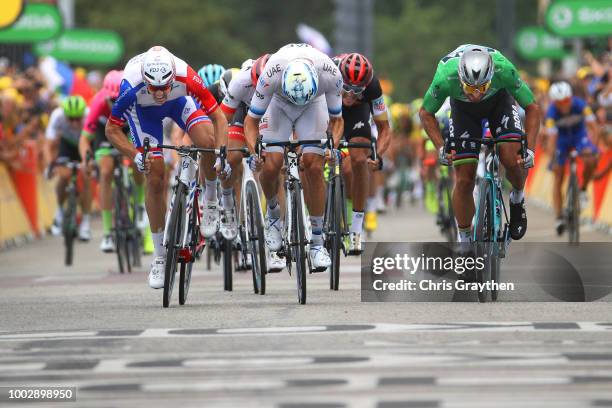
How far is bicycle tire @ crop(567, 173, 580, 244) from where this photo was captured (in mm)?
19844

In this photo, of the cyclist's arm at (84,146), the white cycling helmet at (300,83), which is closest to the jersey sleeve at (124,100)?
the white cycling helmet at (300,83)

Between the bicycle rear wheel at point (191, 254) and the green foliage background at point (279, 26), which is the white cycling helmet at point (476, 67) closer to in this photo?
the bicycle rear wheel at point (191, 254)

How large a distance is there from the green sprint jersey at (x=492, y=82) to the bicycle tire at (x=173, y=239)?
1892 mm

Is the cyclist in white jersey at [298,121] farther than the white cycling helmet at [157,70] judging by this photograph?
Yes

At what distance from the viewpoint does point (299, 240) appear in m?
12.5

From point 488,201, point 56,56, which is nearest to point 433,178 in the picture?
point 488,201

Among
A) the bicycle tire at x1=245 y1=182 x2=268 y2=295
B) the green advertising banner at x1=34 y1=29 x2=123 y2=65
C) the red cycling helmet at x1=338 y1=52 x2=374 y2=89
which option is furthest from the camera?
the green advertising banner at x1=34 y1=29 x2=123 y2=65

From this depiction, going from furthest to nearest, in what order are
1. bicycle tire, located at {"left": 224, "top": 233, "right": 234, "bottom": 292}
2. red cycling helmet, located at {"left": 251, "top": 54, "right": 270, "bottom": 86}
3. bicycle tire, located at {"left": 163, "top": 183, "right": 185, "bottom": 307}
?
1. bicycle tire, located at {"left": 224, "top": 233, "right": 234, "bottom": 292}
2. red cycling helmet, located at {"left": 251, "top": 54, "right": 270, "bottom": 86}
3. bicycle tire, located at {"left": 163, "top": 183, "right": 185, "bottom": 307}

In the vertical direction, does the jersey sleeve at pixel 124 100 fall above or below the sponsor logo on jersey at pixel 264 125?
above

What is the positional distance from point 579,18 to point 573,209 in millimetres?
9632

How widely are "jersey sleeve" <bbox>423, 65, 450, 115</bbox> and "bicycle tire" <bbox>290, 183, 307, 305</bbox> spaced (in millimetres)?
1183

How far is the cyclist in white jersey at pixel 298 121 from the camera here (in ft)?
42.8

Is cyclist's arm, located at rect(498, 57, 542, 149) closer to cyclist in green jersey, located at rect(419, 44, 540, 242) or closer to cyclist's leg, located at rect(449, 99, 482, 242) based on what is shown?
cyclist in green jersey, located at rect(419, 44, 540, 242)

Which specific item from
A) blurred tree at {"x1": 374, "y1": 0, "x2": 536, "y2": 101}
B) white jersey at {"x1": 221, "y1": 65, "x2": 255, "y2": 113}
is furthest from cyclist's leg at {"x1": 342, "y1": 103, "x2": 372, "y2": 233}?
blurred tree at {"x1": 374, "y1": 0, "x2": 536, "y2": 101}
